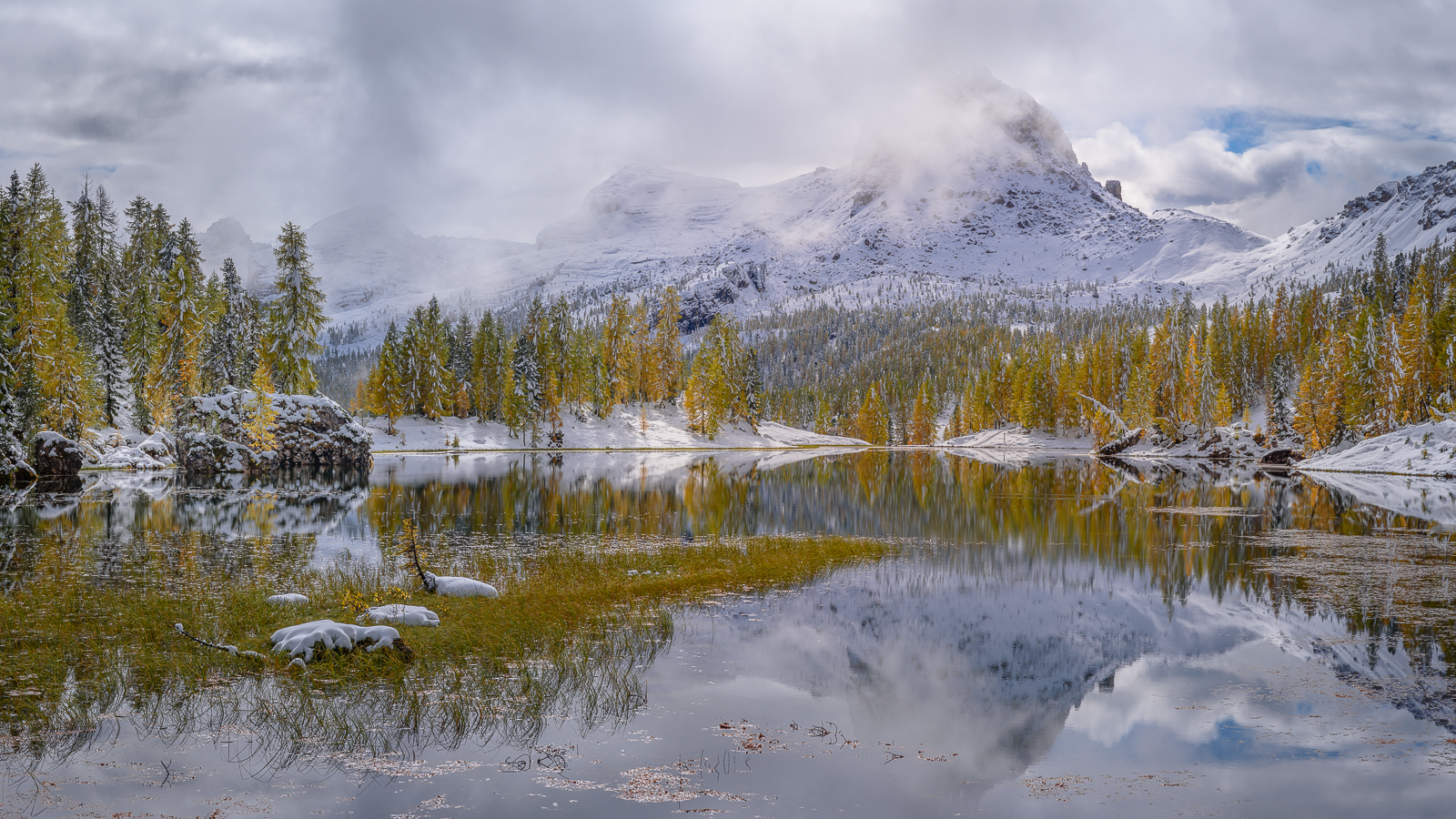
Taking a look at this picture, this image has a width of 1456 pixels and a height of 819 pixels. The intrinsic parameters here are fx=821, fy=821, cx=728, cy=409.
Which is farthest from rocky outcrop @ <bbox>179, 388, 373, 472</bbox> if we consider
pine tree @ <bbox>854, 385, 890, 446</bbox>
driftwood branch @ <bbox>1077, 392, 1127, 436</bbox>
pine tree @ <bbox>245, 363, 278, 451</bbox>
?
pine tree @ <bbox>854, 385, 890, 446</bbox>

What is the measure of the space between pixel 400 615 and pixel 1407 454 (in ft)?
259

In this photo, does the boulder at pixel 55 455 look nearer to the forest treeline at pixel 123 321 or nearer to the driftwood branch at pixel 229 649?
the forest treeline at pixel 123 321

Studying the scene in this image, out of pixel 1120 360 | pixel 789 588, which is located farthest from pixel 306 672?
pixel 1120 360

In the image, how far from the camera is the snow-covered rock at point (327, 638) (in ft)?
43.9

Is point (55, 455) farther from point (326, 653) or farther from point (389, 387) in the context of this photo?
point (326, 653)

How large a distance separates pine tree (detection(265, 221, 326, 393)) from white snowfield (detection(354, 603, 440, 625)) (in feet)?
201

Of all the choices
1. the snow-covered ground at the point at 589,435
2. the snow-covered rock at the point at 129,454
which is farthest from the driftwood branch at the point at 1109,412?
the snow-covered rock at the point at 129,454

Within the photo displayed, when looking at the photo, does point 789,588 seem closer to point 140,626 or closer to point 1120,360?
point 140,626

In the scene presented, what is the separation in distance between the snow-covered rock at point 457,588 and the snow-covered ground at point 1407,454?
7071cm

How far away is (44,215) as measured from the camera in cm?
5619

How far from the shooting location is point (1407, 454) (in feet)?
216

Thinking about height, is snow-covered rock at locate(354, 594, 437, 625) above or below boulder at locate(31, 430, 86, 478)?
below

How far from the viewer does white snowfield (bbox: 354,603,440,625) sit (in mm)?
15359

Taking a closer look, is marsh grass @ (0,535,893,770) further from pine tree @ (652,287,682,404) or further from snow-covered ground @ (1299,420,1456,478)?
pine tree @ (652,287,682,404)
